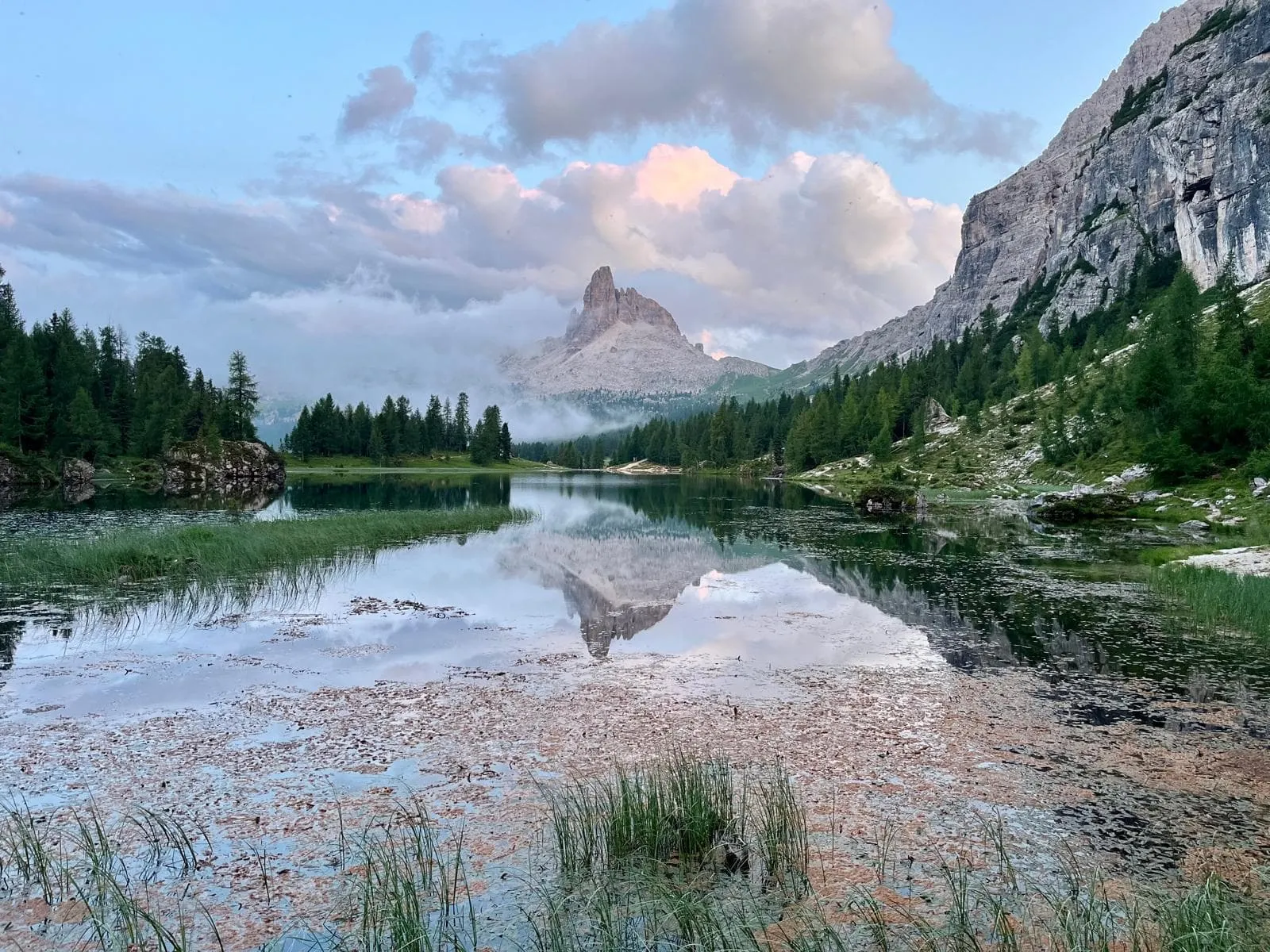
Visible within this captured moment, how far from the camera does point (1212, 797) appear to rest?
11.4 metres

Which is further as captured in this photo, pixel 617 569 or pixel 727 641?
pixel 617 569

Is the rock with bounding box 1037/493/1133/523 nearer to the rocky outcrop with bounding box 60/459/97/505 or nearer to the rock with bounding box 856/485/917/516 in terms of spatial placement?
the rock with bounding box 856/485/917/516

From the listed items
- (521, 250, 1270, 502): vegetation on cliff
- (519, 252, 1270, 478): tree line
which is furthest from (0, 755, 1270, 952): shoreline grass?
(519, 252, 1270, 478): tree line

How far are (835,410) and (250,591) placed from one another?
157m

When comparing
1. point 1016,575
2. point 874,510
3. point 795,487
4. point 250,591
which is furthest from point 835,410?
point 250,591

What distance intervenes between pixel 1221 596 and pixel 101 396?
154 m

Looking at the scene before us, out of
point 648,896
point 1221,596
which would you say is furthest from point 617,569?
point 648,896

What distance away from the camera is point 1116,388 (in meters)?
93.2

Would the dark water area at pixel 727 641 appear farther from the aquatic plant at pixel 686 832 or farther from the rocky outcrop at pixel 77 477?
the rocky outcrop at pixel 77 477

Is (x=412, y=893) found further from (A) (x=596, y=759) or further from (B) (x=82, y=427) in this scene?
(B) (x=82, y=427)

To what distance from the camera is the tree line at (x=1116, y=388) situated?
63469 millimetres

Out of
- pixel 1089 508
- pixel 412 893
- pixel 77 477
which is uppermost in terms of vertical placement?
pixel 1089 508

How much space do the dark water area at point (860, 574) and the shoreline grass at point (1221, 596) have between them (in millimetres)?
877

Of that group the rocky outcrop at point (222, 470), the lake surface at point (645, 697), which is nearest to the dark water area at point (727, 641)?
the lake surface at point (645, 697)
